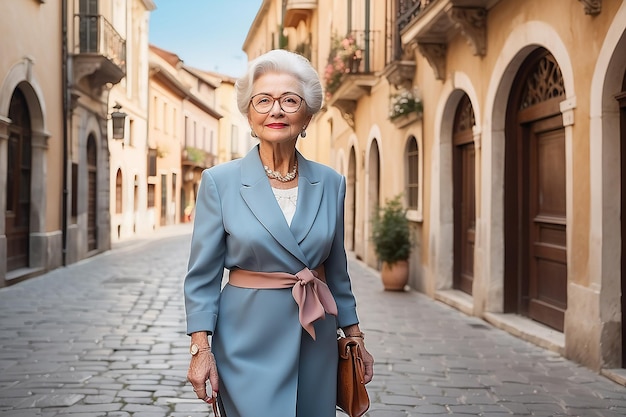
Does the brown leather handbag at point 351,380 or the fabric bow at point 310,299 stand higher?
the fabric bow at point 310,299

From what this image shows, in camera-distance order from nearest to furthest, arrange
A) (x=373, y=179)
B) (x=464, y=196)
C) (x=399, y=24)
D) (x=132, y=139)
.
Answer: (x=464, y=196)
(x=399, y=24)
(x=373, y=179)
(x=132, y=139)

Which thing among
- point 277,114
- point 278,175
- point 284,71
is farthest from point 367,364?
point 284,71

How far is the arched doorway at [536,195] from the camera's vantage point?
300 inches

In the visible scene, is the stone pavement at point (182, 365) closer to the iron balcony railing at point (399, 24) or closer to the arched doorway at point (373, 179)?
the iron balcony railing at point (399, 24)

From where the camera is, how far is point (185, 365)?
6.19m

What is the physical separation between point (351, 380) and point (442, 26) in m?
8.31

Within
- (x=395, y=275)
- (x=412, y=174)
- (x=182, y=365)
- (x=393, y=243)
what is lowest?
(x=182, y=365)

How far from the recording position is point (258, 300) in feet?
8.10

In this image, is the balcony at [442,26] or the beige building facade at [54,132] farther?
the beige building facade at [54,132]

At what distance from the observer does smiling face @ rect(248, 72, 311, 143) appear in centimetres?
251

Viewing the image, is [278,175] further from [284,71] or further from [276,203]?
[284,71]

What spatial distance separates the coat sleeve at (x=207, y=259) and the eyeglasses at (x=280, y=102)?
28cm

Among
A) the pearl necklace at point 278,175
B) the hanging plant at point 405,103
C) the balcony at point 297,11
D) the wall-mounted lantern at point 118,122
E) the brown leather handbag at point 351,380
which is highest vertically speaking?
the balcony at point 297,11

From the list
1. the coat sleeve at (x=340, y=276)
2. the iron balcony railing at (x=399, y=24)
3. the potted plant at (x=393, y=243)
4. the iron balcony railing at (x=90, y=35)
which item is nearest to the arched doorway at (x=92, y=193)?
the iron balcony railing at (x=90, y=35)
